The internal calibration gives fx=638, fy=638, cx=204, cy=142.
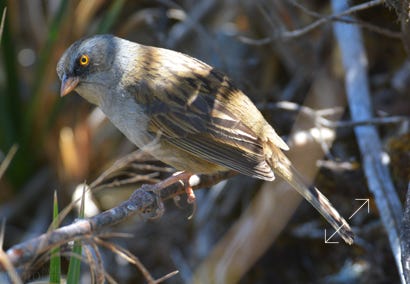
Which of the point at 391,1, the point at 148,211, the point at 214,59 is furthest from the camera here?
the point at 214,59

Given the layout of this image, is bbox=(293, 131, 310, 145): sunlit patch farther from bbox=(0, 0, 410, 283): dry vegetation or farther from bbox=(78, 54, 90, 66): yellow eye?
bbox=(78, 54, 90, 66): yellow eye

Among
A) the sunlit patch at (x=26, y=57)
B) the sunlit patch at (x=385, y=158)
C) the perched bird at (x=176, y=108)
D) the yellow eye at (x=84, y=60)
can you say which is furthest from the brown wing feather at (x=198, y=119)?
the sunlit patch at (x=26, y=57)

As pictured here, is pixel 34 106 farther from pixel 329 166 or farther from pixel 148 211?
pixel 329 166

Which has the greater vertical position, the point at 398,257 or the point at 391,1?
the point at 391,1

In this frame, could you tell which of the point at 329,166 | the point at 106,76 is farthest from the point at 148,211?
the point at 329,166

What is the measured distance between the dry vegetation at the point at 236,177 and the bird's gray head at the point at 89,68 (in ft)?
2.28

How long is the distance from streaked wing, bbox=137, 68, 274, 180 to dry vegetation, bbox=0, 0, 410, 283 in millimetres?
619

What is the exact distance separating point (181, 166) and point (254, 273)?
5.00 ft

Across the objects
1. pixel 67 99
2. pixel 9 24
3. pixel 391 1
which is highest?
pixel 391 1

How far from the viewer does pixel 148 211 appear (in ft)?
11.1

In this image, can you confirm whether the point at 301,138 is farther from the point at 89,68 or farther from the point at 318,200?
the point at 89,68

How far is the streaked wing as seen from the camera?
3.45 m

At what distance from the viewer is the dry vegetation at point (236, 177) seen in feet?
13.7

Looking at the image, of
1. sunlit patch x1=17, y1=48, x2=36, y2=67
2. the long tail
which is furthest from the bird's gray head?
sunlit patch x1=17, y1=48, x2=36, y2=67
